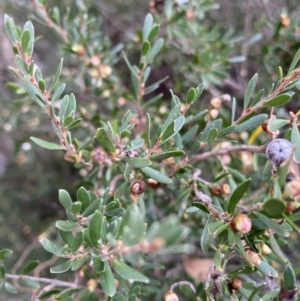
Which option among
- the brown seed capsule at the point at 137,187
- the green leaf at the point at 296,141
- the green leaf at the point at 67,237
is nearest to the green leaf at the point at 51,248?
the green leaf at the point at 67,237

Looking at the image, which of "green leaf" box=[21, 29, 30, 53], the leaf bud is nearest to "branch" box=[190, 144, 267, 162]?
the leaf bud

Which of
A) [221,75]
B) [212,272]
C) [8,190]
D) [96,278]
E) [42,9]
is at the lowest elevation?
[8,190]

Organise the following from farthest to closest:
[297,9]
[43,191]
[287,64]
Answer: [43,191] < [297,9] < [287,64]

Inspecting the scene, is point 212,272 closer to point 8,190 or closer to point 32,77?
point 32,77

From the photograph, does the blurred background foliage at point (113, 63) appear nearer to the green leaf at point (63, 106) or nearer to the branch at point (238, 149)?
the branch at point (238, 149)

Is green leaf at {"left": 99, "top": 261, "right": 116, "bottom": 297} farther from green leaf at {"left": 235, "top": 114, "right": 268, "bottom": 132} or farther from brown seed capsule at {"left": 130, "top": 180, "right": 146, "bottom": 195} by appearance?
green leaf at {"left": 235, "top": 114, "right": 268, "bottom": 132}

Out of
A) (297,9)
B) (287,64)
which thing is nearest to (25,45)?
(287,64)
